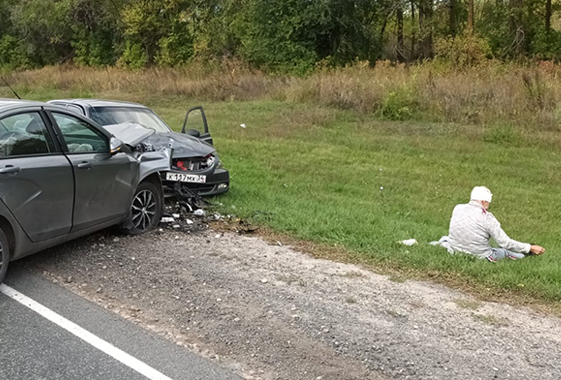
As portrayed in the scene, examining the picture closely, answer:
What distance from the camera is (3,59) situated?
48125 mm

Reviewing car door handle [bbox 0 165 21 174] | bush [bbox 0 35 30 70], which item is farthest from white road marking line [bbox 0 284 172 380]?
bush [bbox 0 35 30 70]

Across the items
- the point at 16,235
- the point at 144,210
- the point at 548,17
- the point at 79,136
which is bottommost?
the point at 144,210

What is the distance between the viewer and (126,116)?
866 cm

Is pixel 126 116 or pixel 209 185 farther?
pixel 126 116

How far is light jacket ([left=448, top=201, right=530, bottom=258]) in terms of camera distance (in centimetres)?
611

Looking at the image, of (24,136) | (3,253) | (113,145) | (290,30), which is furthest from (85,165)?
(290,30)

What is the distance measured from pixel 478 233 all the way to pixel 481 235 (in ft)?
0.13

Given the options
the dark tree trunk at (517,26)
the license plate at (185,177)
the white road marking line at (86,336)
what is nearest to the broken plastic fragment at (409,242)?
the license plate at (185,177)

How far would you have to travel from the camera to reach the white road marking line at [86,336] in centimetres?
356

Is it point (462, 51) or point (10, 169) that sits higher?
point (462, 51)

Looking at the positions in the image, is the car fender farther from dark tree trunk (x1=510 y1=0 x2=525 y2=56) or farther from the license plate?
dark tree trunk (x1=510 y1=0 x2=525 y2=56)

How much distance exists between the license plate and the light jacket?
3706 mm

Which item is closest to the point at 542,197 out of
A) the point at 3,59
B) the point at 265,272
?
the point at 265,272

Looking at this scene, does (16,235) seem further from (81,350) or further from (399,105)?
(399,105)
